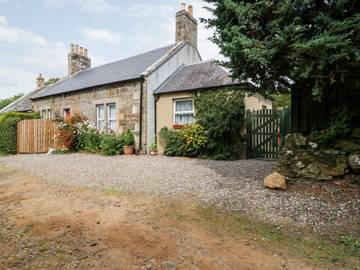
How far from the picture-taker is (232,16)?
15.9 ft

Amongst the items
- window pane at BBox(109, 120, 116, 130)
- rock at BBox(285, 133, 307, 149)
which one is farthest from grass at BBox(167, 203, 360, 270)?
window pane at BBox(109, 120, 116, 130)

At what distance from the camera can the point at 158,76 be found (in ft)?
42.5

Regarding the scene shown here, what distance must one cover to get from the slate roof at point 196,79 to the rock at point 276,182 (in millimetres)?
6009

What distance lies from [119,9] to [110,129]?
6.78m

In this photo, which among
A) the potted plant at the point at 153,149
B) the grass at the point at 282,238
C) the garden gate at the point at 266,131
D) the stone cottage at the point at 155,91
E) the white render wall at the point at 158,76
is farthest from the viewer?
the white render wall at the point at 158,76

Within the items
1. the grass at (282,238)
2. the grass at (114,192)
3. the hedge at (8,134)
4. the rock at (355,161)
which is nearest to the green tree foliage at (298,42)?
the rock at (355,161)

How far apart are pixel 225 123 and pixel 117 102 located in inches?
274

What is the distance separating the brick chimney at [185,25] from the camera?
550 inches

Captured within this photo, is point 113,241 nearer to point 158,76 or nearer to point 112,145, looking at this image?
point 112,145

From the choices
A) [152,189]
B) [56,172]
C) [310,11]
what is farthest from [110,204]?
[310,11]

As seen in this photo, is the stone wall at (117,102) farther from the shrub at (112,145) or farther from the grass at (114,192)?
the grass at (114,192)

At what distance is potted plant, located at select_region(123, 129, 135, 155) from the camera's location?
1222cm

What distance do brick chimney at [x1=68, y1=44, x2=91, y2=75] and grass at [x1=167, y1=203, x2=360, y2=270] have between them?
20.8 meters

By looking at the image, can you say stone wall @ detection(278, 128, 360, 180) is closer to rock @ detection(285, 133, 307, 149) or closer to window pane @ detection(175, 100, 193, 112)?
rock @ detection(285, 133, 307, 149)
